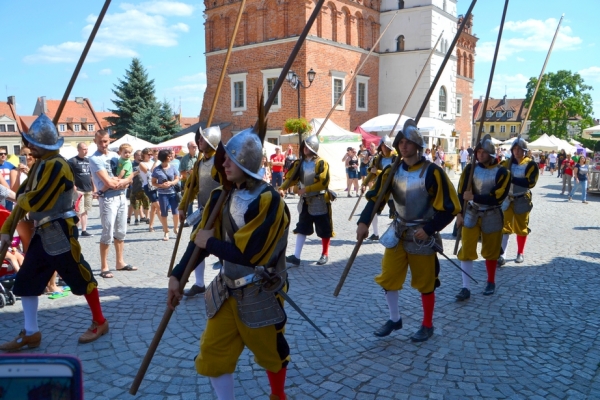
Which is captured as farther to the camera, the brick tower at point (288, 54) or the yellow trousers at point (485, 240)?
the brick tower at point (288, 54)

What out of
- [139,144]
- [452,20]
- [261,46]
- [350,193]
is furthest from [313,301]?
[452,20]

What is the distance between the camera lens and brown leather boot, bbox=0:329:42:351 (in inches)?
160

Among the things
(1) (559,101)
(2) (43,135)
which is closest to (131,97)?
(2) (43,135)

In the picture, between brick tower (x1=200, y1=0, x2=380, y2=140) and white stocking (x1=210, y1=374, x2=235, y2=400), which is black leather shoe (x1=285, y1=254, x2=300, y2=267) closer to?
white stocking (x1=210, y1=374, x2=235, y2=400)

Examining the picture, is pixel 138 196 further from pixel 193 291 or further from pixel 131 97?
pixel 131 97

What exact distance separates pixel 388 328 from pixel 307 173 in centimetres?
314

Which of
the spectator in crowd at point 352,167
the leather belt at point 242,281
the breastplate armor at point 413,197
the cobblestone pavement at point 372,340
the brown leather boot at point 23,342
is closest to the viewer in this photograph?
the leather belt at point 242,281

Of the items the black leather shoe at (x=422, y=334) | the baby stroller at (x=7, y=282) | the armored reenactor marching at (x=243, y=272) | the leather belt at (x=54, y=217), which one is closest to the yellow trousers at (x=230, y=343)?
the armored reenactor marching at (x=243, y=272)

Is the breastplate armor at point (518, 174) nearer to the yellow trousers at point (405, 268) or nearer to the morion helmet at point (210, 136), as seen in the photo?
the yellow trousers at point (405, 268)

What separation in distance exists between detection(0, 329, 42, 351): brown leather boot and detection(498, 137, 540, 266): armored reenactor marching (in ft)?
19.3

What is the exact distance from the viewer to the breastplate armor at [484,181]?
5.70m

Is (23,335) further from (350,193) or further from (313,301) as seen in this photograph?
(350,193)

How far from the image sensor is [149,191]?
33.9 feet

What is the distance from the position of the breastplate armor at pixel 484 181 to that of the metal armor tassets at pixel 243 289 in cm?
371
